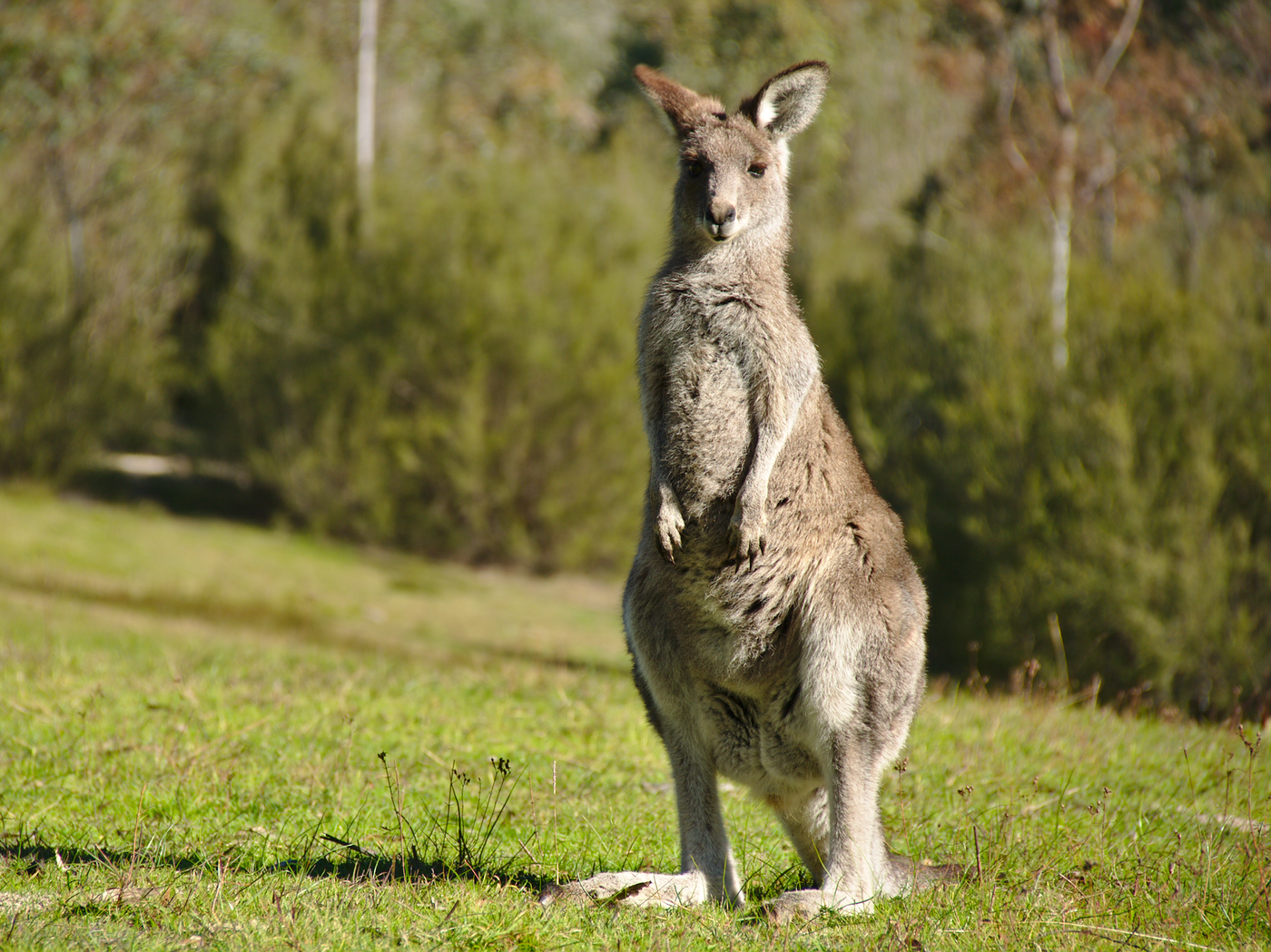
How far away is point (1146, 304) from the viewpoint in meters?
11.1

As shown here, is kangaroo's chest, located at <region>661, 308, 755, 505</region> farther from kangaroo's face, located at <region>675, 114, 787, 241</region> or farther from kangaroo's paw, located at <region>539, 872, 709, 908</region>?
kangaroo's paw, located at <region>539, 872, 709, 908</region>

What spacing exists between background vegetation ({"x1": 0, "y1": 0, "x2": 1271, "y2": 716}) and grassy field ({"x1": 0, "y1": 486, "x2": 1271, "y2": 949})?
4194 mm

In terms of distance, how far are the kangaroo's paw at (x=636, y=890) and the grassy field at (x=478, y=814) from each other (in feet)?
0.18

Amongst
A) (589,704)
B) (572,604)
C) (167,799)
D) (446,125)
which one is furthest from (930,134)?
(167,799)

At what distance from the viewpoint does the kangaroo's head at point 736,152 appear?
3.47m

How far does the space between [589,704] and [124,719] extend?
2098mm

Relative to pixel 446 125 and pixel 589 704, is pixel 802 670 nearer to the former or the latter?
pixel 589 704

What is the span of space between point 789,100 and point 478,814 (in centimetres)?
249

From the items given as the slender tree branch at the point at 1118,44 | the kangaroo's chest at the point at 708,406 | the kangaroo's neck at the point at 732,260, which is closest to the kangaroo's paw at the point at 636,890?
the kangaroo's chest at the point at 708,406

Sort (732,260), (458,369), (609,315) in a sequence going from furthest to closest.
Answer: (609,315)
(458,369)
(732,260)

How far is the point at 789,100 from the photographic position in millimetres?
3656

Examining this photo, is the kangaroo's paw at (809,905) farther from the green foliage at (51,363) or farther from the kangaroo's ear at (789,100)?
the green foliage at (51,363)

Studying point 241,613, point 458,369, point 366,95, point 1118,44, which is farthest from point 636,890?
point 366,95

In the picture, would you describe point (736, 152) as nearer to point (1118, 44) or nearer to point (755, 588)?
point (755, 588)
